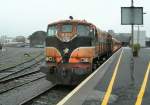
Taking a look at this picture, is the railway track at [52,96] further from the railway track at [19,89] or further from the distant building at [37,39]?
the distant building at [37,39]

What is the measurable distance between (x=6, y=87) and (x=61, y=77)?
10.7 ft

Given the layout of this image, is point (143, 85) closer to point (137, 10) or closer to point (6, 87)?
point (6, 87)

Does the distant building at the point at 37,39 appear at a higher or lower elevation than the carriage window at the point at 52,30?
lower

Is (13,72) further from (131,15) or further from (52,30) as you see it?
(52,30)

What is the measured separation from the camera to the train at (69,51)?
17.3m

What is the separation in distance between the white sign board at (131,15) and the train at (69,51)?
8.14 metres

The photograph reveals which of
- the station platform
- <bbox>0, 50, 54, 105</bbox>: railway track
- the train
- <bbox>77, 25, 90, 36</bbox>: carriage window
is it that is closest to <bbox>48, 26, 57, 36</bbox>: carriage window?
the train

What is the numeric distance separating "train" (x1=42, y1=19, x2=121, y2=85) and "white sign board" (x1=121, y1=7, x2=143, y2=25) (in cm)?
814

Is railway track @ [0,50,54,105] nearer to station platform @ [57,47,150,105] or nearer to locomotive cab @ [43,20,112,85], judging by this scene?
locomotive cab @ [43,20,112,85]

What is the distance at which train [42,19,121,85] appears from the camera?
17.3 metres

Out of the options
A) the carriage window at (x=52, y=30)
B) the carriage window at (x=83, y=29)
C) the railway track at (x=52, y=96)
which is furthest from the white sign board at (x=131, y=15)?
the railway track at (x=52, y=96)

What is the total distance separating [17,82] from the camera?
2117 centimetres

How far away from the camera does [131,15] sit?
2691cm

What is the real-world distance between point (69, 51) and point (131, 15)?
10182 mm
